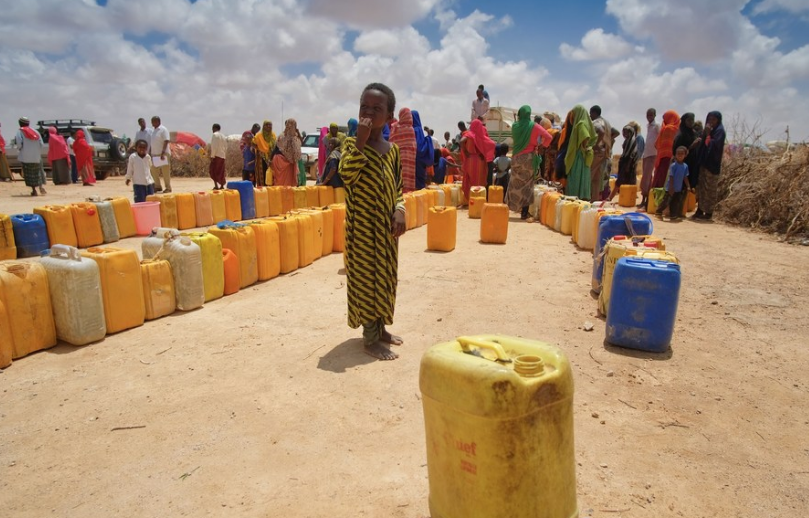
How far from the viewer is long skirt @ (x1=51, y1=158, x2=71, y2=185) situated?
1545 centimetres

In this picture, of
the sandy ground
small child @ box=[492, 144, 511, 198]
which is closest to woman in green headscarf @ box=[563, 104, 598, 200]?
small child @ box=[492, 144, 511, 198]

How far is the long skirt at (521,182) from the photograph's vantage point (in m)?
9.27

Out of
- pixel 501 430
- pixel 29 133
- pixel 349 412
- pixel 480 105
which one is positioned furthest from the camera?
pixel 480 105

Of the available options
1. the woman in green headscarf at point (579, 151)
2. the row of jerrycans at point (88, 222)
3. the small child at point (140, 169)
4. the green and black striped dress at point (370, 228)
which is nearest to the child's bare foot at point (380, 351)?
the green and black striped dress at point (370, 228)

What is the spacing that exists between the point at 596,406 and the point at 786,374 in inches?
58.0

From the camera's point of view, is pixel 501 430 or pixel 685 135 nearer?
pixel 501 430

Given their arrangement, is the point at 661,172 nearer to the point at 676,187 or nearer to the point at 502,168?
the point at 676,187

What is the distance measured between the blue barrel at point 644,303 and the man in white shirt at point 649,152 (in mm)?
8456

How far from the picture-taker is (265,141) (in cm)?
1120

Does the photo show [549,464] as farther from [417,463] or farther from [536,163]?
[536,163]

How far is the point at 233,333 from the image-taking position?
156 inches

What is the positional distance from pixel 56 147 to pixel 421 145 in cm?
1191

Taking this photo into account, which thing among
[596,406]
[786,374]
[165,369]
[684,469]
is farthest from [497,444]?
[786,374]

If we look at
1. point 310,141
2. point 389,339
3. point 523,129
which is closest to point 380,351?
point 389,339
